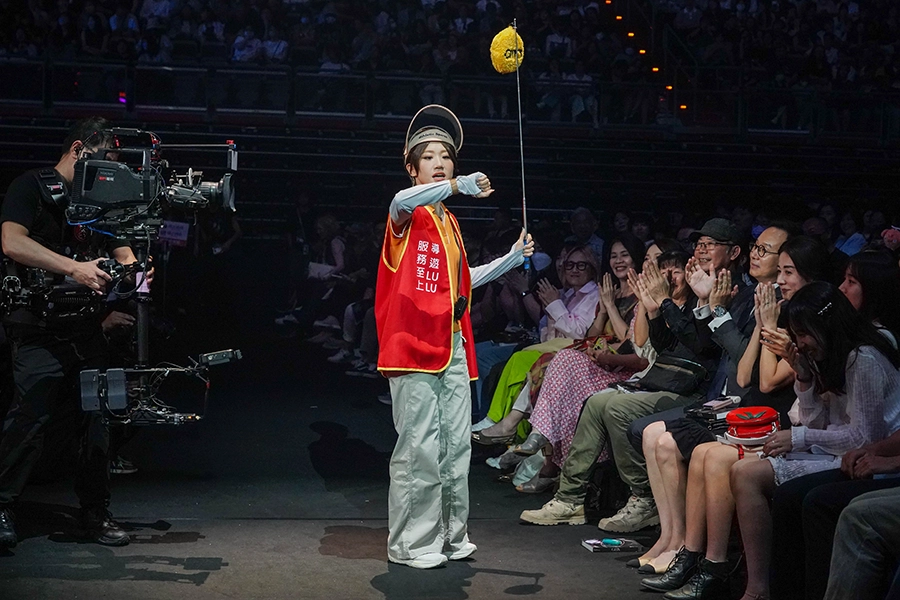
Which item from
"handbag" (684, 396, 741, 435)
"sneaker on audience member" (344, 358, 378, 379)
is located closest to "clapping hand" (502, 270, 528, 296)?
"sneaker on audience member" (344, 358, 378, 379)

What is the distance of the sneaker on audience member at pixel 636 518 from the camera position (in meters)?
4.69

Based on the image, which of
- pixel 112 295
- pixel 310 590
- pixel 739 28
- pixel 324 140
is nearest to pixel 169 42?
pixel 324 140

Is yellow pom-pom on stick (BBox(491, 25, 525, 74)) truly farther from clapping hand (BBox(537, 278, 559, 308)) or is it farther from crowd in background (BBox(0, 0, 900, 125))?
crowd in background (BBox(0, 0, 900, 125))

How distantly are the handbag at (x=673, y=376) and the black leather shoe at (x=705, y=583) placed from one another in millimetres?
1041

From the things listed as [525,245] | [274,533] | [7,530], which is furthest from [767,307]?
[7,530]

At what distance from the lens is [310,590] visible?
152 inches

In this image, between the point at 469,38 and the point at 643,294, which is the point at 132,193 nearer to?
the point at 643,294

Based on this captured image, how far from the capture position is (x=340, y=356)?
952 cm

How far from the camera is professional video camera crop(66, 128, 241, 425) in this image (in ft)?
13.6

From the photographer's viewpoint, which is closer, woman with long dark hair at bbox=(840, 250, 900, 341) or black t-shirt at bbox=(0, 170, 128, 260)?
woman with long dark hair at bbox=(840, 250, 900, 341)

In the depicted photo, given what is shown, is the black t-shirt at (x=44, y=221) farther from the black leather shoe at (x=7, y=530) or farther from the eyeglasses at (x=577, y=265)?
the eyeglasses at (x=577, y=265)

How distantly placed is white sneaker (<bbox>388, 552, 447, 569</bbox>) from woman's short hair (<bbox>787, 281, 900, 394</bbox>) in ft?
5.30

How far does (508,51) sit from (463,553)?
2.15m

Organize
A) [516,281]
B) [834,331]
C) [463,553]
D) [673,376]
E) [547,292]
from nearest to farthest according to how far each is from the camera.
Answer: [834,331] → [463,553] → [673,376] → [547,292] → [516,281]
